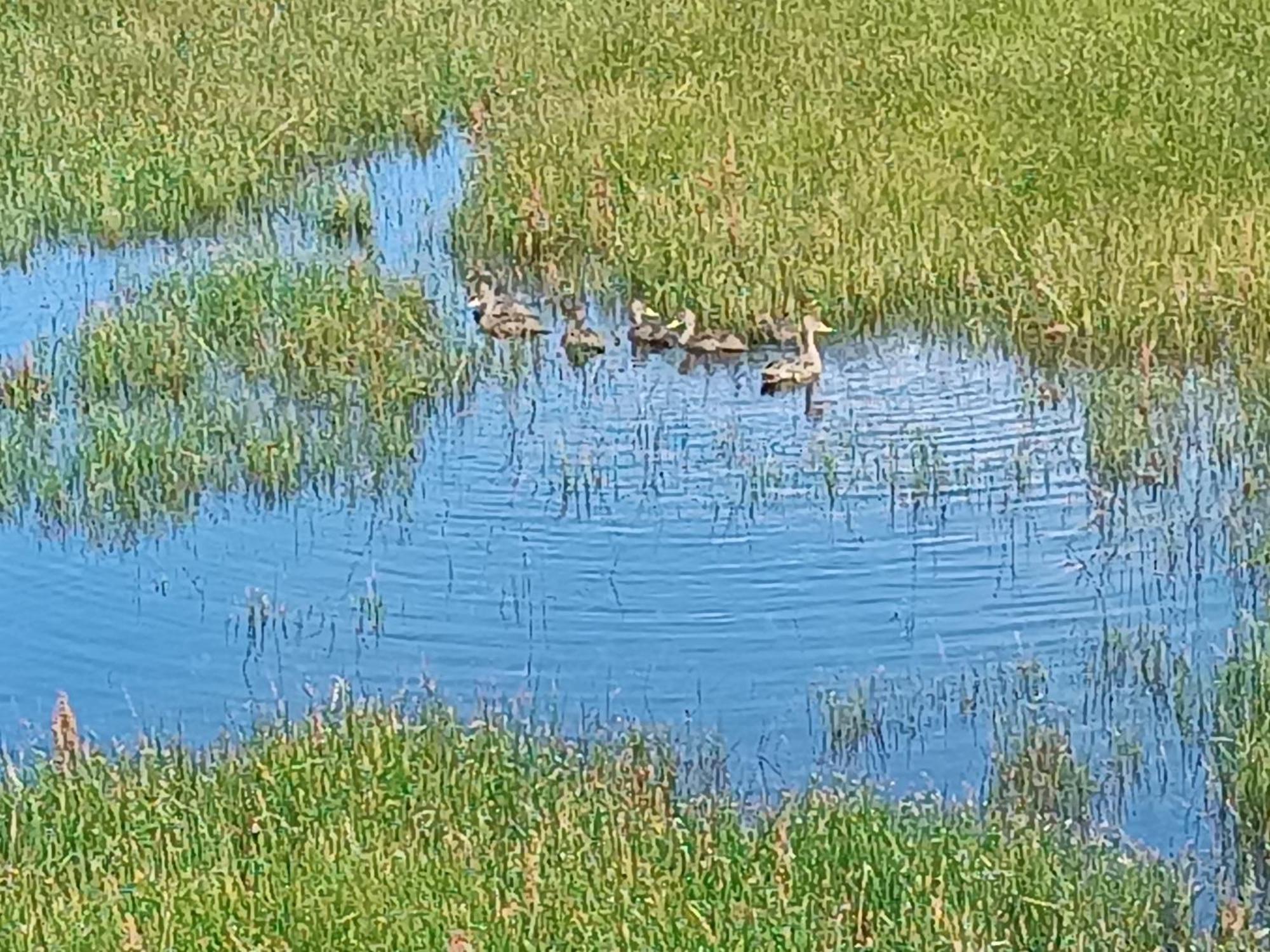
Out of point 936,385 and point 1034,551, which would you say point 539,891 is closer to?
point 1034,551

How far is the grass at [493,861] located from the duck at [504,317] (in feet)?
18.4

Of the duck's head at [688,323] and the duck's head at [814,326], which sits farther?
the duck's head at [688,323]

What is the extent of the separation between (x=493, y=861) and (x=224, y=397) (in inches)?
233

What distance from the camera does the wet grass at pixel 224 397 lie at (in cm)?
1179

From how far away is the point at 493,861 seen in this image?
747 cm

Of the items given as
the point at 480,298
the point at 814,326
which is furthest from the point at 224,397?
the point at 814,326

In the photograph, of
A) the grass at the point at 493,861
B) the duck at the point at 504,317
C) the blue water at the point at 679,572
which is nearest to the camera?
the grass at the point at 493,861

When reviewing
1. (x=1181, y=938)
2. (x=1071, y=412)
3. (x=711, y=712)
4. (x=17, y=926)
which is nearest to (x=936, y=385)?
(x=1071, y=412)

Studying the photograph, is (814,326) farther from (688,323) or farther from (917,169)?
(917,169)

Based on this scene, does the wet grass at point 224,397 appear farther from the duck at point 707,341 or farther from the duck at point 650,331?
the duck at point 707,341

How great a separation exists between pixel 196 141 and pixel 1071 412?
26.1 ft

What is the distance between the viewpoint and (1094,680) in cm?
934

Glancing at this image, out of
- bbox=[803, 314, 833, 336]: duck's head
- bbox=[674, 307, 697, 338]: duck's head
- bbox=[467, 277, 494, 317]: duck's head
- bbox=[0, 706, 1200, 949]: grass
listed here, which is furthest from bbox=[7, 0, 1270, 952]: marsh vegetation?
bbox=[467, 277, 494, 317]: duck's head

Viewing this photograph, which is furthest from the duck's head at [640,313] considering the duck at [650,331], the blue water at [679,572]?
the blue water at [679,572]
